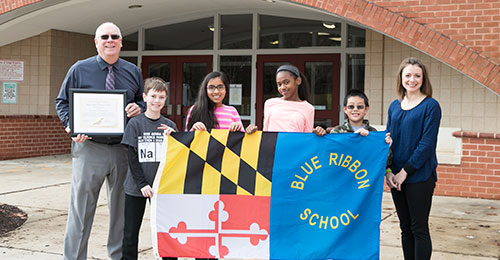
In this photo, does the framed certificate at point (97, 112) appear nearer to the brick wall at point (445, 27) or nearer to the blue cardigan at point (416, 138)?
the blue cardigan at point (416, 138)

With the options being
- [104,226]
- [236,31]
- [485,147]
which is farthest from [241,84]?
[104,226]

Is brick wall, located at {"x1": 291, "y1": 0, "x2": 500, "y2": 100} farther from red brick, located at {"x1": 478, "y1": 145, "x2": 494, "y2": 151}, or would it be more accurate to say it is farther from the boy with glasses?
the boy with glasses

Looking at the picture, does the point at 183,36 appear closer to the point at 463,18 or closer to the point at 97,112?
the point at 463,18

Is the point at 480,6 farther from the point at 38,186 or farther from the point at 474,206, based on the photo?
the point at 38,186

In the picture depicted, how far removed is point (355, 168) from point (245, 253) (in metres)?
1.00

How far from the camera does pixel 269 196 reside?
4.20 m

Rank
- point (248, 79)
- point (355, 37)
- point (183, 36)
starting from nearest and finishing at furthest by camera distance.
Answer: point (355, 37) → point (248, 79) → point (183, 36)

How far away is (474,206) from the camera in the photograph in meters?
7.83

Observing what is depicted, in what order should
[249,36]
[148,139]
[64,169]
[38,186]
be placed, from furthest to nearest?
1. [249,36]
2. [64,169]
3. [38,186]
4. [148,139]

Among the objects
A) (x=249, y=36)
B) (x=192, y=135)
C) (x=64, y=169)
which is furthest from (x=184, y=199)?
(x=249, y=36)

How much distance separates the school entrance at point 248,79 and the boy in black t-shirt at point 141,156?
7.01 m

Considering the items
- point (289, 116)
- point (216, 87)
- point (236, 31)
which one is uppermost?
point (236, 31)

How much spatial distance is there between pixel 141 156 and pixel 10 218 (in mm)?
3032

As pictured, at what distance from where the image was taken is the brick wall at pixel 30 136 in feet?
40.5
